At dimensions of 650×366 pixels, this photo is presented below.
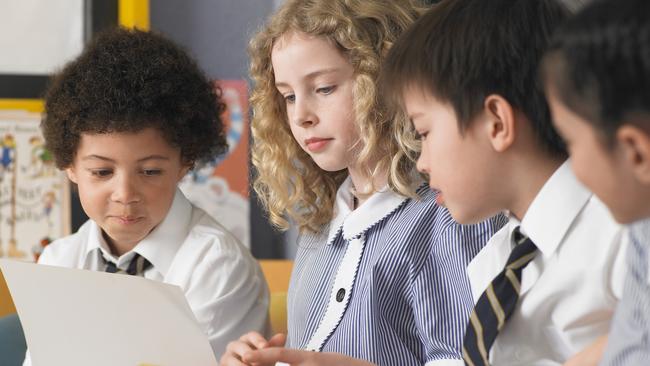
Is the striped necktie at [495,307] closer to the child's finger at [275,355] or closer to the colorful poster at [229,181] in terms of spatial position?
the child's finger at [275,355]

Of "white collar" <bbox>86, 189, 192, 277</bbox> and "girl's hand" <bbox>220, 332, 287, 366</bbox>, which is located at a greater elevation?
"white collar" <bbox>86, 189, 192, 277</bbox>

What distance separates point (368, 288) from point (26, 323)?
17.4 inches

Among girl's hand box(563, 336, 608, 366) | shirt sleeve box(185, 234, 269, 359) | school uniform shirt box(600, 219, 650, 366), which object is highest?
school uniform shirt box(600, 219, 650, 366)

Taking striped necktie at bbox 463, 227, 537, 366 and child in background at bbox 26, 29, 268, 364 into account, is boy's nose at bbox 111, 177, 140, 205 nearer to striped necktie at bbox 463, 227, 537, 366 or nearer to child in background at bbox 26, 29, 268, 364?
child in background at bbox 26, 29, 268, 364

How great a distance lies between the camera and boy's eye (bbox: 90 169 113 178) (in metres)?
1.46

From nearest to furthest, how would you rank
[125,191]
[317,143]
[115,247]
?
[317,143]
[125,191]
[115,247]

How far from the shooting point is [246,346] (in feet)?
3.61

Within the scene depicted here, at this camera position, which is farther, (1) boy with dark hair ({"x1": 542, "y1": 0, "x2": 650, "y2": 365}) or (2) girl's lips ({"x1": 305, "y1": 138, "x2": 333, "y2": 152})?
(2) girl's lips ({"x1": 305, "y1": 138, "x2": 333, "y2": 152})

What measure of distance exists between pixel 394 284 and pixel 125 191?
0.47m

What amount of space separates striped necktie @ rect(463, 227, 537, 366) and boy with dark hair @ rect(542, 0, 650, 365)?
269 millimetres

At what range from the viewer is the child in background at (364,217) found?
1191 mm

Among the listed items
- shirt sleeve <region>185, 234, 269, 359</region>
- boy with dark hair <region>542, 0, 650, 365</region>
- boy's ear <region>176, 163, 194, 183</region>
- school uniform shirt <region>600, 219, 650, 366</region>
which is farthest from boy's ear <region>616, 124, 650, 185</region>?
boy's ear <region>176, 163, 194, 183</region>

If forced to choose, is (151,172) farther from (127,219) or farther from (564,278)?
(564,278)

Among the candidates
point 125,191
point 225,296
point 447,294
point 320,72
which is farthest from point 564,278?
point 125,191
